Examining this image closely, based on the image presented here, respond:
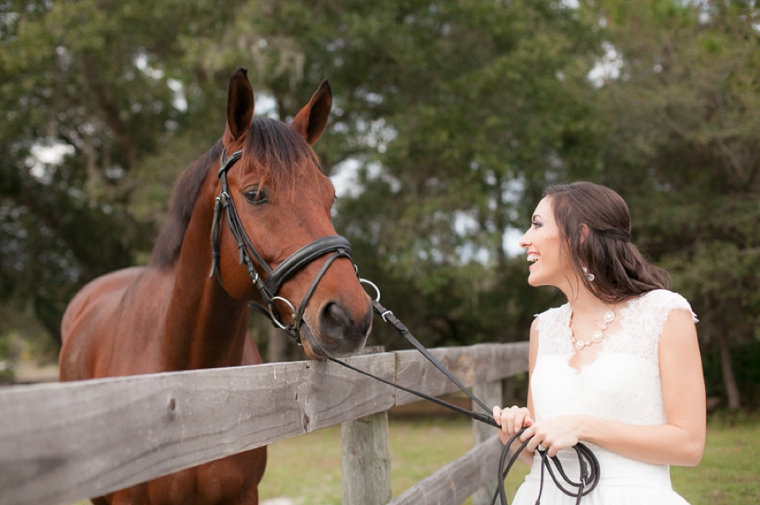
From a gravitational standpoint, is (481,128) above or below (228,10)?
below

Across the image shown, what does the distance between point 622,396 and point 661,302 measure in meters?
0.32

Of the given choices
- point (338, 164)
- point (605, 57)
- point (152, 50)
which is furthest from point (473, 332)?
point (152, 50)

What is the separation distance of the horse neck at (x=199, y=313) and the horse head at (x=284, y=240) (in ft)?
0.62

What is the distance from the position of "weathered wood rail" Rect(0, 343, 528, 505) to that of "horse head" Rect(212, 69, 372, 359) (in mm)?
180

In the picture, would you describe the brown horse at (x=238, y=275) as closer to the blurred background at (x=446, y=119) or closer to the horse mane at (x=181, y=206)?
the horse mane at (x=181, y=206)

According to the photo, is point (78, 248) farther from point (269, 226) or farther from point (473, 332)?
point (269, 226)

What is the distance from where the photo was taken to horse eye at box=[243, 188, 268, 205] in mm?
2338

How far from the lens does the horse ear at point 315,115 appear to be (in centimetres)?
283

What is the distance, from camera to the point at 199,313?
2639mm

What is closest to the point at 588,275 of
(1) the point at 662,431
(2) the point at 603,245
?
(2) the point at 603,245

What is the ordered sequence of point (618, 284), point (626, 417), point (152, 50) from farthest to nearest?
point (152, 50) < point (618, 284) < point (626, 417)

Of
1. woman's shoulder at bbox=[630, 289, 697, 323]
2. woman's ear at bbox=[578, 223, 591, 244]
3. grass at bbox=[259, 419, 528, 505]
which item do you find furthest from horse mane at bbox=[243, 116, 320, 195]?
grass at bbox=[259, 419, 528, 505]

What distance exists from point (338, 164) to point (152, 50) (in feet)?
13.5

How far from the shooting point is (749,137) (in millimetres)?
11086
